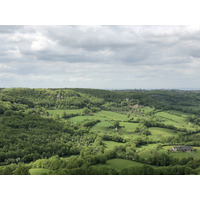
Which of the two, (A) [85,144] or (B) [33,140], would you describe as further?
(A) [85,144]

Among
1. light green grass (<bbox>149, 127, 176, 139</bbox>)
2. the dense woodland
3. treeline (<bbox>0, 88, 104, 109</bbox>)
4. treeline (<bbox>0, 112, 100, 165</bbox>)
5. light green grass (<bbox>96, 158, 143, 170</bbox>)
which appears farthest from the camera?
treeline (<bbox>0, 88, 104, 109</bbox>)

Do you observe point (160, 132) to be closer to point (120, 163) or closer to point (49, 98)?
point (120, 163)

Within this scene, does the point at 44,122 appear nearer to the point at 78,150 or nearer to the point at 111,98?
the point at 78,150

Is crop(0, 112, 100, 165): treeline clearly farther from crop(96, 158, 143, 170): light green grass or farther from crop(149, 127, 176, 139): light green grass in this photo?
crop(149, 127, 176, 139): light green grass

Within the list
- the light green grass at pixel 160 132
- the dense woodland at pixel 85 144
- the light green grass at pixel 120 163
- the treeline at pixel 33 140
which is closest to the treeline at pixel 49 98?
the dense woodland at pixel 85 144

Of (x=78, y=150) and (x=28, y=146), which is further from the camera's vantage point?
(x=78, y=150)

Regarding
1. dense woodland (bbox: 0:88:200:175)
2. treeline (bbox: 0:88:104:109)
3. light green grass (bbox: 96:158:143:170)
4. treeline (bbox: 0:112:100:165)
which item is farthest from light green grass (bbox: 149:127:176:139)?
treeline (bbox: 0:88:104:109)

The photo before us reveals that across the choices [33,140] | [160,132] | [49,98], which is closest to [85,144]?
[33,140]

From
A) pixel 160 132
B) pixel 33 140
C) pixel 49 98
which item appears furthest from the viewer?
pixel 49 98

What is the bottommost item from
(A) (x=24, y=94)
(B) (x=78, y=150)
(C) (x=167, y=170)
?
(B) (x=78, y=150)

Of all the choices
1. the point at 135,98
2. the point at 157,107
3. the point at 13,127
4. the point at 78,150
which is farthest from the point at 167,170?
the point at 135,98

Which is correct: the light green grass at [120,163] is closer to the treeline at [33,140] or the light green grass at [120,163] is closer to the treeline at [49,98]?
the treeline at [33,140]
